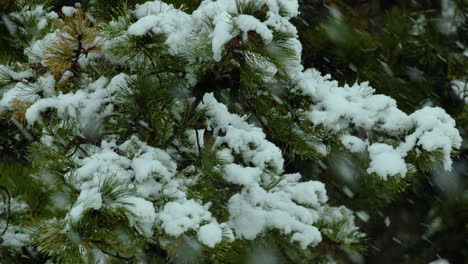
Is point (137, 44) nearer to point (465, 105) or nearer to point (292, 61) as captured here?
point (292, 61)

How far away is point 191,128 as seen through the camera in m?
1.44

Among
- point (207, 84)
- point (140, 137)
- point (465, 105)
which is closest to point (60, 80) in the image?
point (140, 137)

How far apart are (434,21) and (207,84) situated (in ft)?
6.40

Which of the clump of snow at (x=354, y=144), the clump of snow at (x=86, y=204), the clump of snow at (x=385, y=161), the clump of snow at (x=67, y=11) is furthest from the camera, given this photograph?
the clump of snow at (x=67, y=11)

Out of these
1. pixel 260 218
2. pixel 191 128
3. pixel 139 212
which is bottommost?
pixel 260 218

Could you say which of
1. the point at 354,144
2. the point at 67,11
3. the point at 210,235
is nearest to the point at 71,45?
the point at 67,11

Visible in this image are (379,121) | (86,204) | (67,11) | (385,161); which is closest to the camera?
(86,204)

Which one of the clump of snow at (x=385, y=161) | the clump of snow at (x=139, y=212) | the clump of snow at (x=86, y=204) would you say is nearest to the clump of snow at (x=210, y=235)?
the clump of snow at (x=139, y=212)

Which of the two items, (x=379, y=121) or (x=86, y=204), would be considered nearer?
(x=86, y=204)

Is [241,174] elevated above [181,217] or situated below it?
below

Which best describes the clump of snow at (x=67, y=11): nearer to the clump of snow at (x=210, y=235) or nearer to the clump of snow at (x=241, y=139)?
the clump of snow at (x=241, y=139)

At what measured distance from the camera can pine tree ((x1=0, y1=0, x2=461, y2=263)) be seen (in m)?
1.10

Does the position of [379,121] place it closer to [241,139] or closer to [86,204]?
[241,139]

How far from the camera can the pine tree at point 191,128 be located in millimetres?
1104
